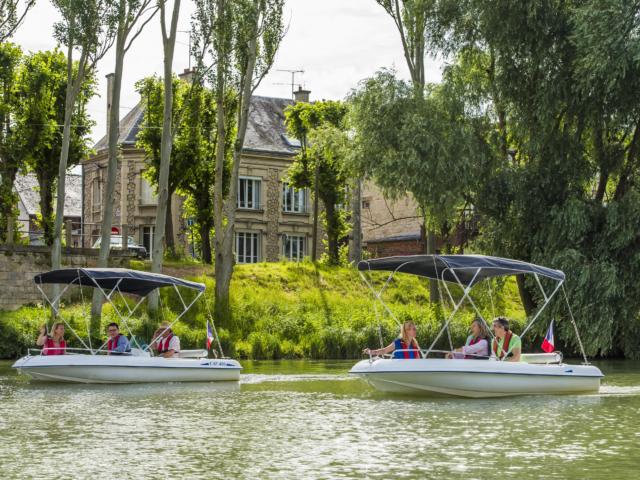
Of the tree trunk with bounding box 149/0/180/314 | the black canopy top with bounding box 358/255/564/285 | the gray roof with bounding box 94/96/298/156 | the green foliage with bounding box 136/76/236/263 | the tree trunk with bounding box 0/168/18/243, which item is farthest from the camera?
the gray roof with bounding box 94/96/298/156

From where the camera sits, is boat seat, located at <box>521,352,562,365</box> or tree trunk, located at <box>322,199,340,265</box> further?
tree trunk, located at <box>322,199,340,265</box>

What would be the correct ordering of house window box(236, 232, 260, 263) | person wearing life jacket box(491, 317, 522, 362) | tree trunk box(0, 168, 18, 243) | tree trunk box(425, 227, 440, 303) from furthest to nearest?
1. house window box(236, 232, 260, 263)
2. tree trunk box(0, 168, 18, 243)
3. tree trunk box(425, 227, 440, 303)
4. person wearing life jacket box(491, 317, 522, 362)

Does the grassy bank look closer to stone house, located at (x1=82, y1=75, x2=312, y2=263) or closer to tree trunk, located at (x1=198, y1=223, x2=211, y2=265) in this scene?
tree trunk, located at (x1=198, y1=223, x2=211, y2=265)

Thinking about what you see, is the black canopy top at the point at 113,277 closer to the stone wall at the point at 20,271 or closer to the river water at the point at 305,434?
the river water at the point at 305,434

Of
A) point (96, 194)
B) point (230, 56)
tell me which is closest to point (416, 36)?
point (230, 56)

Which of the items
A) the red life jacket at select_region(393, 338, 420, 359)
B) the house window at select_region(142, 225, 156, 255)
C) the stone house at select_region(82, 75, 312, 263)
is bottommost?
the red life jacket at select_region(393, 338, 420, 359)

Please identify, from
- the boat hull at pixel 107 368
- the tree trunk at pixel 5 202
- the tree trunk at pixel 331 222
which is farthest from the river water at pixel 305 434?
the tree trunk at pixel 331 222

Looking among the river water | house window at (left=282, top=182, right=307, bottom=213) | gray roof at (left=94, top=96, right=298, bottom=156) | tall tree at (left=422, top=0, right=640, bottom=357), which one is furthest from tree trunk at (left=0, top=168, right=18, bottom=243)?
house window at (left=282, top=182, right=307, bottom=213)

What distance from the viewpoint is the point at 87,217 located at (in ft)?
218

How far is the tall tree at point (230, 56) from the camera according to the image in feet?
127

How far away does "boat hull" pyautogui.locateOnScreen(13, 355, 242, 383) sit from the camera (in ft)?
82.3

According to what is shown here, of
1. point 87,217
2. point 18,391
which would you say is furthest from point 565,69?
point 87,217

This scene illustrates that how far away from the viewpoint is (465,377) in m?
21.5

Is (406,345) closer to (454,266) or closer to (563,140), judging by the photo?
(454,266)
